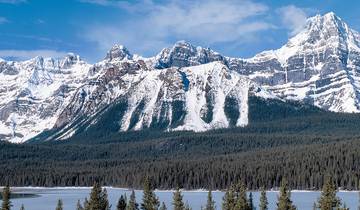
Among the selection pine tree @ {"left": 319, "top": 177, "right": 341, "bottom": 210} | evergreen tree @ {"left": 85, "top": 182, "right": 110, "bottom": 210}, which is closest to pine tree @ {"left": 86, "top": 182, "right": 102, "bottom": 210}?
evergreen tree @ {"left": 85, "top": 182, "right": 110, "bottom": 210}

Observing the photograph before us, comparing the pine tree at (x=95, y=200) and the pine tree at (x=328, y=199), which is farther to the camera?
the pine tree at (x=95, y=200)

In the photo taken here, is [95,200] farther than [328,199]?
Yes

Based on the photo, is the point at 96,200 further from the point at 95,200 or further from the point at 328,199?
the point at 328,199

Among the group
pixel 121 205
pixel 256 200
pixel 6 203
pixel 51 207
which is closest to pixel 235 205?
pixel 121 205

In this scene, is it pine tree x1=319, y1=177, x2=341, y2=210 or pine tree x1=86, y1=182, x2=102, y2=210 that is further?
pine tree x1=86, y1=182, x2=102, y2=210

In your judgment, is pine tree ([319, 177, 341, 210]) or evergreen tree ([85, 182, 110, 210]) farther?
evergreen tree ([85, 182, 110, 210])

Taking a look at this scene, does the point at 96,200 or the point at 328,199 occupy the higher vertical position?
the point at 328,199

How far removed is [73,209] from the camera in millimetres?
155125

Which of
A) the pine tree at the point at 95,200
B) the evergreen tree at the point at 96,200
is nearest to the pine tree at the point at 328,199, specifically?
the evergreen tree at the point at 96,200

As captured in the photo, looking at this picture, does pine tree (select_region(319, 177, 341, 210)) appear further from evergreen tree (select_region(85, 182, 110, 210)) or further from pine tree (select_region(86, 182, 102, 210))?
pine tree (select_region(86, 182, 102, 210))

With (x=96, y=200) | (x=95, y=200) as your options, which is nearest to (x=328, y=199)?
(x=96, y=200)

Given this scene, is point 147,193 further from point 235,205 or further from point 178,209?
point 235,205

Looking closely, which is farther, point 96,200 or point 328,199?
point 96,200

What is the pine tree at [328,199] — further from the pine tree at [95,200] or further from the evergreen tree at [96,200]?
the pine tree at [95,200]
